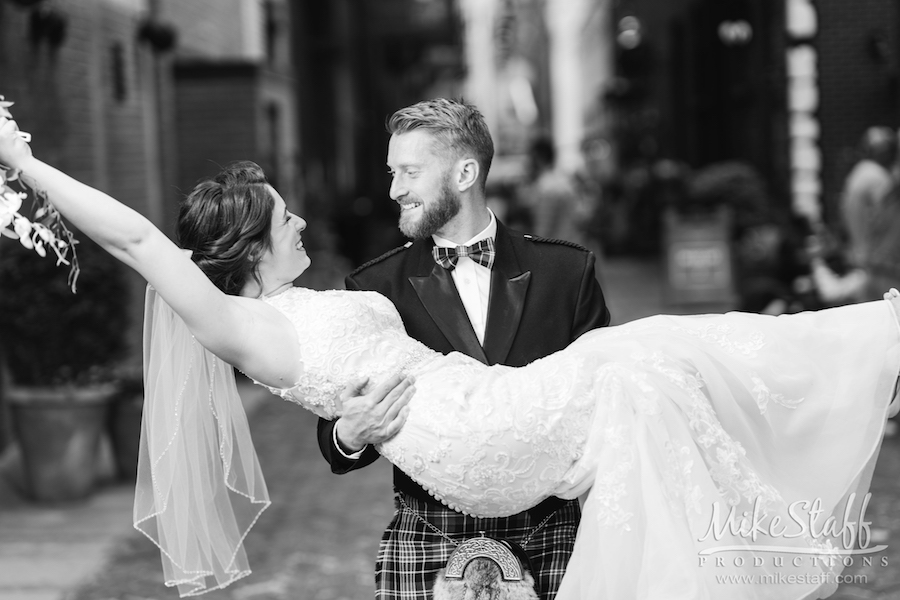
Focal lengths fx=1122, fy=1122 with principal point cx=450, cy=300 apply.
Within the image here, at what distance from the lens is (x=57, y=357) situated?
726 cm

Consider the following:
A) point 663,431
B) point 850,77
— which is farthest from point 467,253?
point 850,77

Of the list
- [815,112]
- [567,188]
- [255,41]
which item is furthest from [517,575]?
[255,41]

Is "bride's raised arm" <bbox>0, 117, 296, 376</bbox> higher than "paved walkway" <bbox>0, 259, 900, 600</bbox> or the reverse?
higher

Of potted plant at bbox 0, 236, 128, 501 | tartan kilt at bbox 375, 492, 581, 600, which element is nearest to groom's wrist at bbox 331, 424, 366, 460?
tartan kilt at bbox 375, 492, 581, 600

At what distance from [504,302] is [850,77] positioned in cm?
1139

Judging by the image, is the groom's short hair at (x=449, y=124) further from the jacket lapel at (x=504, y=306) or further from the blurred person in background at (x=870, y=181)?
the blurred person in background at (x=870, y=181)

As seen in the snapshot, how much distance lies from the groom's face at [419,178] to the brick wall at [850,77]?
1119 cm

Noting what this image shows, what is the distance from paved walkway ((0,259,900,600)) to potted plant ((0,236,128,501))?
232 mm

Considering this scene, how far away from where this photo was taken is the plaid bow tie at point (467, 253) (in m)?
3.22

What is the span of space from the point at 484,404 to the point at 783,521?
88cm

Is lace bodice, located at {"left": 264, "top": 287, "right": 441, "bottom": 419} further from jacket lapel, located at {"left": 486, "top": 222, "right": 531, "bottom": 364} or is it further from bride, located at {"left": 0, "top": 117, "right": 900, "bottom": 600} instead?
jacket lapel, located at {"left": 486, "top": 222, "right": 531, "bottom": 364}

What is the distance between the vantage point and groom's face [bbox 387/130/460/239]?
310cm

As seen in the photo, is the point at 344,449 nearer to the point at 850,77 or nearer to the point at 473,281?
the point at 473,281

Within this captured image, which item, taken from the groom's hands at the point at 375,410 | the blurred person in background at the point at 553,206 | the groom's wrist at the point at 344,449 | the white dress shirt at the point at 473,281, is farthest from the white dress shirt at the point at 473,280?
the blurred person in background at the point at 553,206
